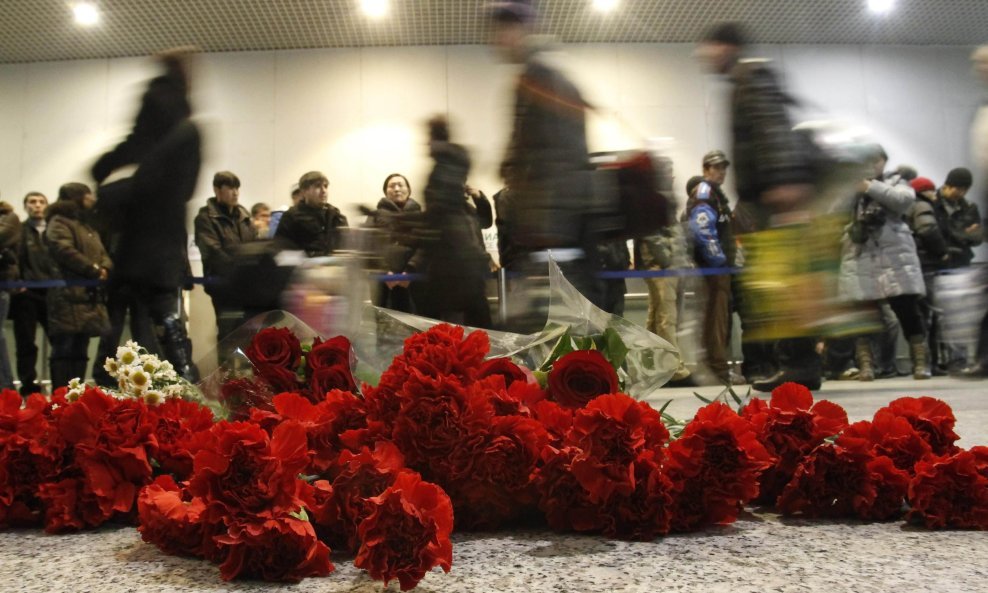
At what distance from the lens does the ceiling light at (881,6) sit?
8516 mm

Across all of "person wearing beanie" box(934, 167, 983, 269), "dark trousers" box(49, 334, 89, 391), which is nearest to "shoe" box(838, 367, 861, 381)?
"person wearing beanie" box(934, 167, 983, 269)

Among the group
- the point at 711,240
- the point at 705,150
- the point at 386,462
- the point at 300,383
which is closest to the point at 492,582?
the point at 386,462

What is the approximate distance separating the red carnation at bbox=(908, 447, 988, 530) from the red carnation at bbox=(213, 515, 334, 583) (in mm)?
733

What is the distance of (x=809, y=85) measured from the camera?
30.7ft

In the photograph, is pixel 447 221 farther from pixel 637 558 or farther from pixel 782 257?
pixel 637 558

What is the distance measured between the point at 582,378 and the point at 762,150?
86.2 inches

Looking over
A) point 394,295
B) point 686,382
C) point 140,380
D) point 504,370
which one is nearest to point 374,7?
point 394,295

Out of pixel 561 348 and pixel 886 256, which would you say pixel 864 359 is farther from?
pixel 561 348

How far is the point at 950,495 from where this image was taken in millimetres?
1051

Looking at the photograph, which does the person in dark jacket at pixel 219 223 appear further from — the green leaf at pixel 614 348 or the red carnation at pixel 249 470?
the red carnation at pixel 249 470

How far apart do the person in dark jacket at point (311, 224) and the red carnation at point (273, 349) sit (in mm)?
3212

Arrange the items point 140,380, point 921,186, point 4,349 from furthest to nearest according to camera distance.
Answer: point 921,186, point 4,349, point 140,380

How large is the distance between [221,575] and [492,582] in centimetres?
28

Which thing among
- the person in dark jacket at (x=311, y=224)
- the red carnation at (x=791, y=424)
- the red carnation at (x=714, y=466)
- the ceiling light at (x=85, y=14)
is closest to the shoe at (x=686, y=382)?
the person in dark jacket at (x=311, y=224)
